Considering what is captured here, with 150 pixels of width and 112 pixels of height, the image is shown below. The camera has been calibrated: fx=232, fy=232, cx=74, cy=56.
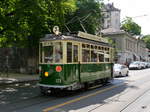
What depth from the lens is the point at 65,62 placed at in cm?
1100

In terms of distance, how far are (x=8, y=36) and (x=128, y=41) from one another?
144ft

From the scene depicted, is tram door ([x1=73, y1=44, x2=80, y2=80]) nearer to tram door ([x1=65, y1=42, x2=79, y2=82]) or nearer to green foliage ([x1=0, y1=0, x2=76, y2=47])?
tram door ([x1=65, y1=42, x2=79, y2=82])

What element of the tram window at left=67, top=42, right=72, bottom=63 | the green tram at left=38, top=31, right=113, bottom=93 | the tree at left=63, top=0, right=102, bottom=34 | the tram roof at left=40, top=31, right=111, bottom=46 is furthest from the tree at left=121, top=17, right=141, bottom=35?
the tram window at left=67, top=42, right=72, bottom=63

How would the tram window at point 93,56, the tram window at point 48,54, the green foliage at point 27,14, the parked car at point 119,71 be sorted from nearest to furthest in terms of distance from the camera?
the tram window at point 48,54 < the tram window at point 93,56 < the green foliage at point 27,14 < the parked car at point 119,71

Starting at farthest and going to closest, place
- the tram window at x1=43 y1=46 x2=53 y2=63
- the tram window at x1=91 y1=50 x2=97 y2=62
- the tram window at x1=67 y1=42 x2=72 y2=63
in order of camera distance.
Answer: the tram window at x1=91 y1=50 x2=97 y2=62, the tram window at x1=43 y1=46 x2=53 y2=63, the tram window at x1=67 y1=42 x2=72 y2=63

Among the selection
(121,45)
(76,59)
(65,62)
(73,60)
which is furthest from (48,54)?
(121,45)

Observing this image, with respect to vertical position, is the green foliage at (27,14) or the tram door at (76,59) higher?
the green foliage at (27,14)

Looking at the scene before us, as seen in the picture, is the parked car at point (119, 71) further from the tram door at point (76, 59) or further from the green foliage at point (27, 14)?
the tram door at point (76, 59)

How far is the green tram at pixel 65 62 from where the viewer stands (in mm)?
10977

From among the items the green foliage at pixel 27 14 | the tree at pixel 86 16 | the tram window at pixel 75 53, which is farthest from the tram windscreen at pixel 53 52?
the tree at pixel 86 16

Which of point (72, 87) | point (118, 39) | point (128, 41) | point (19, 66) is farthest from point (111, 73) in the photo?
point (128, 41)

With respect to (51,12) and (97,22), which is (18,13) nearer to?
(51,12)

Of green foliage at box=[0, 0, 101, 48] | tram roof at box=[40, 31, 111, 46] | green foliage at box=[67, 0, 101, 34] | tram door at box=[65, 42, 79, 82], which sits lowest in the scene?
tram door at box=[65, 42, 79, 82]

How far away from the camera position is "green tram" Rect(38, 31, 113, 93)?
432 inches
